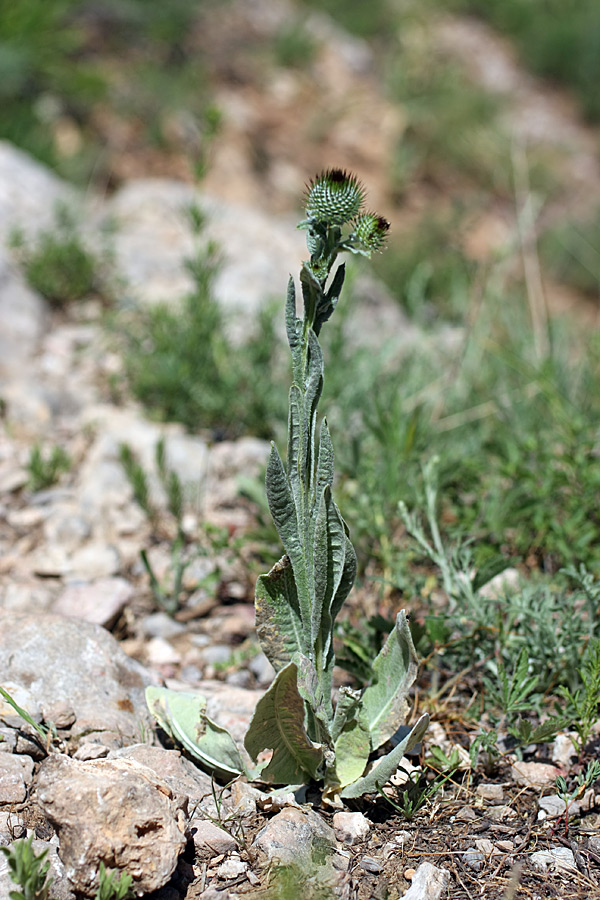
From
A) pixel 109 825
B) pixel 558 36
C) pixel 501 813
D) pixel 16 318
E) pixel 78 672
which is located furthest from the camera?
pixel 558 36

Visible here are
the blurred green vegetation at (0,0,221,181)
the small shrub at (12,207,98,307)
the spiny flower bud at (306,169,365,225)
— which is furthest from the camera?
the blurred green vegetation at (0,0,221,181)

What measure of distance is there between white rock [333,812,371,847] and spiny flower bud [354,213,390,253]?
124cm

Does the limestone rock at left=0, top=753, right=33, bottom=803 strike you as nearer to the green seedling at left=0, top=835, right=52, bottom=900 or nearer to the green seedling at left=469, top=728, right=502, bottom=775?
the green seedling at left=0, top=835, right=52, bottom=900

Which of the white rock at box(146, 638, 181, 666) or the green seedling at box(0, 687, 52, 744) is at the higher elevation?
the green seedling at box(0, 687, 52, 744)

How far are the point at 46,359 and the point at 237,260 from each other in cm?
146

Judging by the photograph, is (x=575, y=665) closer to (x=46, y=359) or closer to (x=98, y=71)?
(x=46, y=359)

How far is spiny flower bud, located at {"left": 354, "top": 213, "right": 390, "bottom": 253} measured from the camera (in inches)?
63.8

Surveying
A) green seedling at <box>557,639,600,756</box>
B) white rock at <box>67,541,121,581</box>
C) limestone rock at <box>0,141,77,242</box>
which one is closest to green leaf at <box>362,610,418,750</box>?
green seedling at <box>557,639,600,756</box>

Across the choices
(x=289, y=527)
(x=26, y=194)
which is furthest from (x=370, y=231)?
(x=26, y=194)

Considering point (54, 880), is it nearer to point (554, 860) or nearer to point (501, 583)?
point (554, 860)

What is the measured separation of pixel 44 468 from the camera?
3.22 metres

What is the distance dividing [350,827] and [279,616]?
48 cm

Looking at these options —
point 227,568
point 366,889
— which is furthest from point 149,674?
point 366,889

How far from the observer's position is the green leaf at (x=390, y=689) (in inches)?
70.1
